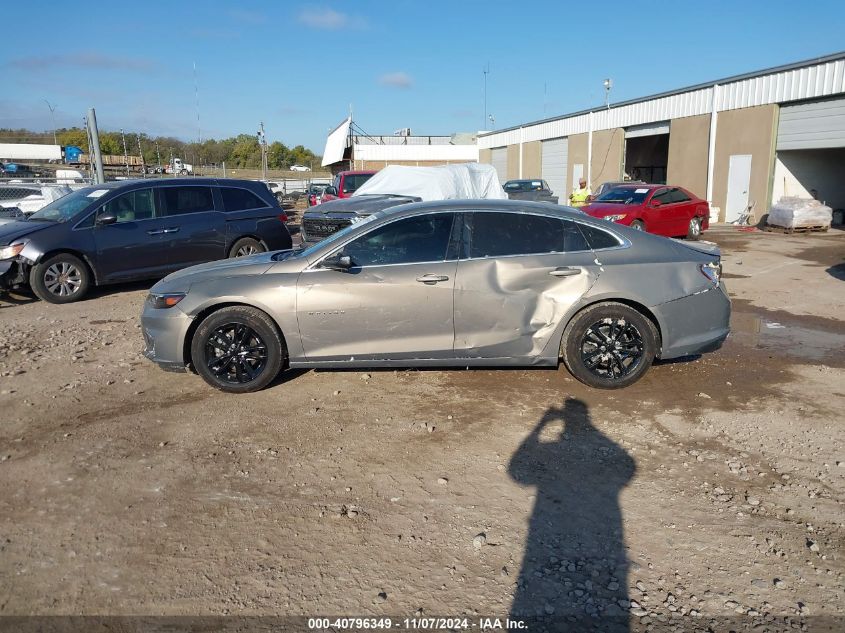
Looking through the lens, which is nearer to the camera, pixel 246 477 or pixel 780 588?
pixel 780 588

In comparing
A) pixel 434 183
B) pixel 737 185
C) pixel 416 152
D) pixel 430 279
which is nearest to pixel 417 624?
pixel 430 279

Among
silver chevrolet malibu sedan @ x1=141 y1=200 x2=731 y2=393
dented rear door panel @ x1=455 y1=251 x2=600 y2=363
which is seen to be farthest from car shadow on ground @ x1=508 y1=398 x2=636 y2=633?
silver chevrolet malibu sedan @ x1=141 y1=200 x2=731 y2=393

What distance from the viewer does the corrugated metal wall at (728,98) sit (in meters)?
18.9

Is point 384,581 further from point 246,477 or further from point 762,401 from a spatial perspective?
point 762,401

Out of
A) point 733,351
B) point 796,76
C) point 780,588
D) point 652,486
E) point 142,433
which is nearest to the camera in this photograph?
point 780,588

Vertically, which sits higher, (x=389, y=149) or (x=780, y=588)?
(x=389, y=149)

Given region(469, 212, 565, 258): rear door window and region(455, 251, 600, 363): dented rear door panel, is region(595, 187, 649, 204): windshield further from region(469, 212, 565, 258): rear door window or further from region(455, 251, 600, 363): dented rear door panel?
region(455, 251, 600, 363): dented rear door panel

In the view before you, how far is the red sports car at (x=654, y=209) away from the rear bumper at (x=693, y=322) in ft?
35.6

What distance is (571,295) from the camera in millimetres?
5363

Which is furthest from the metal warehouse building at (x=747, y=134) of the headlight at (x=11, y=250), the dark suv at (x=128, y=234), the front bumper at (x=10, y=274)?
the front bumper at (x=10, y=274)

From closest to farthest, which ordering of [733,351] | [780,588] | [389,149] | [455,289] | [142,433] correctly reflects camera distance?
[780,588], [142,433], [455,289], [733,351], [389,149]

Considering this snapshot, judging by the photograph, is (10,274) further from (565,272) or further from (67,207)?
(565,272)

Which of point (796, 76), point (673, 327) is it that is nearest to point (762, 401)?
point (673, 327)

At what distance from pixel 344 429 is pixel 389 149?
145 ft
